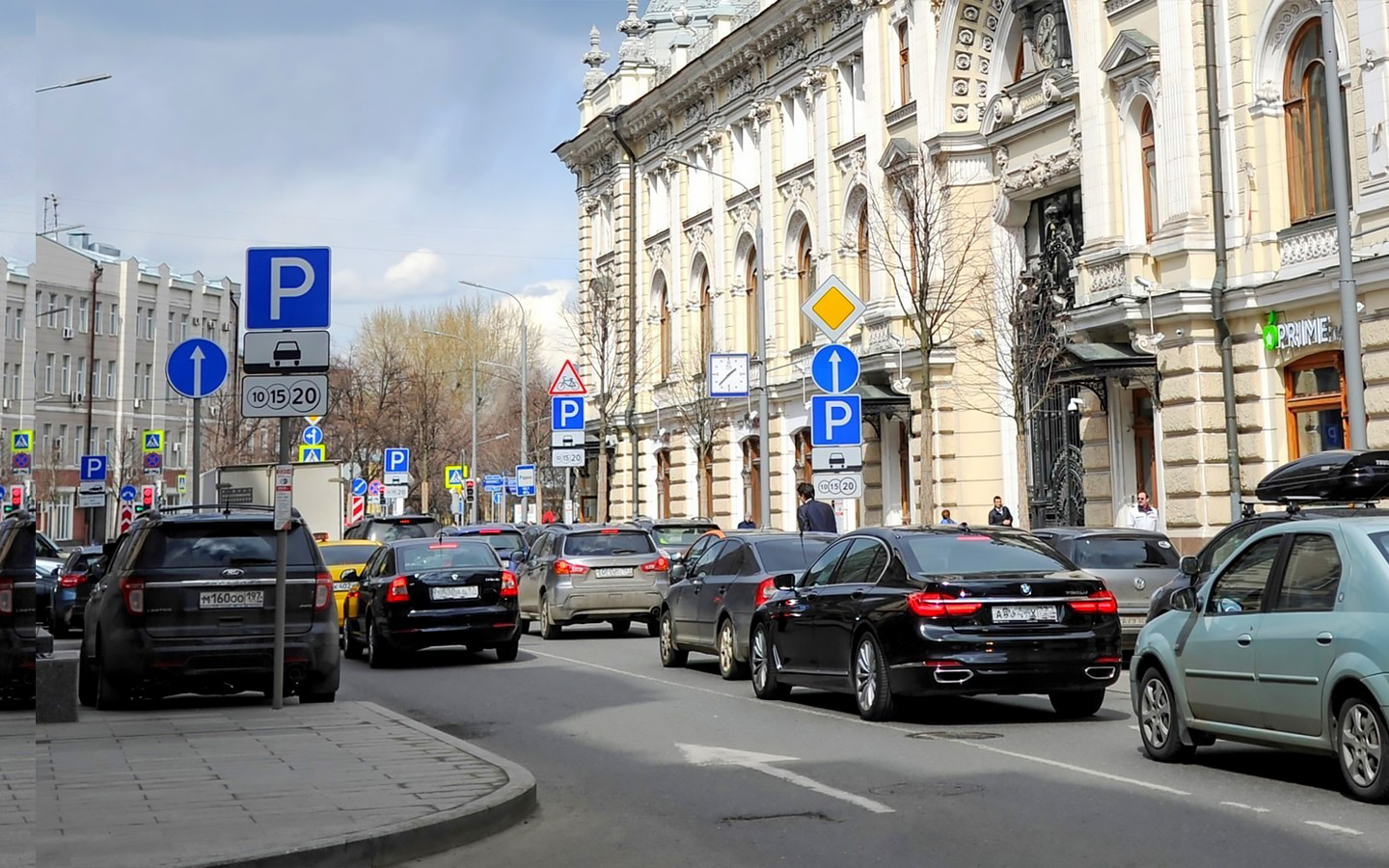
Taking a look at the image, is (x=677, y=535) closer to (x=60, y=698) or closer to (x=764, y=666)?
(x=764, y=666)

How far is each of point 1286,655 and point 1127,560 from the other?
10.0m

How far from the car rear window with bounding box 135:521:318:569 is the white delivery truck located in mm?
28415

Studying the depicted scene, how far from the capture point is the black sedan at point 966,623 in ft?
44.0

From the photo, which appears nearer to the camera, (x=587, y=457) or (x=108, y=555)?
(x=108, y=555)

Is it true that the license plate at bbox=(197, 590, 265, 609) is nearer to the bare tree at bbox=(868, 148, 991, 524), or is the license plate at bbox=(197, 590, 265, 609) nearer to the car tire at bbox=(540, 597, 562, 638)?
the car tire at bbox=(540, 597, 562, 638)

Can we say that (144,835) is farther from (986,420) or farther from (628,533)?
(986,420)

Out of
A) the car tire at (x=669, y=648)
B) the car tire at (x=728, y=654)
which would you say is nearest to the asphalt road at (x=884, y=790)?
the car tire at (x=728, y=654)

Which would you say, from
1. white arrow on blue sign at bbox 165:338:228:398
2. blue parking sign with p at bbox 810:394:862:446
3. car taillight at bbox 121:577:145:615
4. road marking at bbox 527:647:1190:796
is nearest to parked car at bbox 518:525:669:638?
blue parking sign with p at bbox 810:394:862:446

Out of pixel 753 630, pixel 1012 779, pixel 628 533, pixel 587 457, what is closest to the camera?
pixel 1012 779

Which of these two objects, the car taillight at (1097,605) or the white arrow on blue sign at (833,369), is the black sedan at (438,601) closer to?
the white arrow on blue sign at (833,369)

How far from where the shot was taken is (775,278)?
4934 cm

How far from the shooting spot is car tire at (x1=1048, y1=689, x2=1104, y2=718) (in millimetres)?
14328

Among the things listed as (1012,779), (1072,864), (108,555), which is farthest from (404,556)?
(1072,864)

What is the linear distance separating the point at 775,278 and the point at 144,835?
41.5 meters
